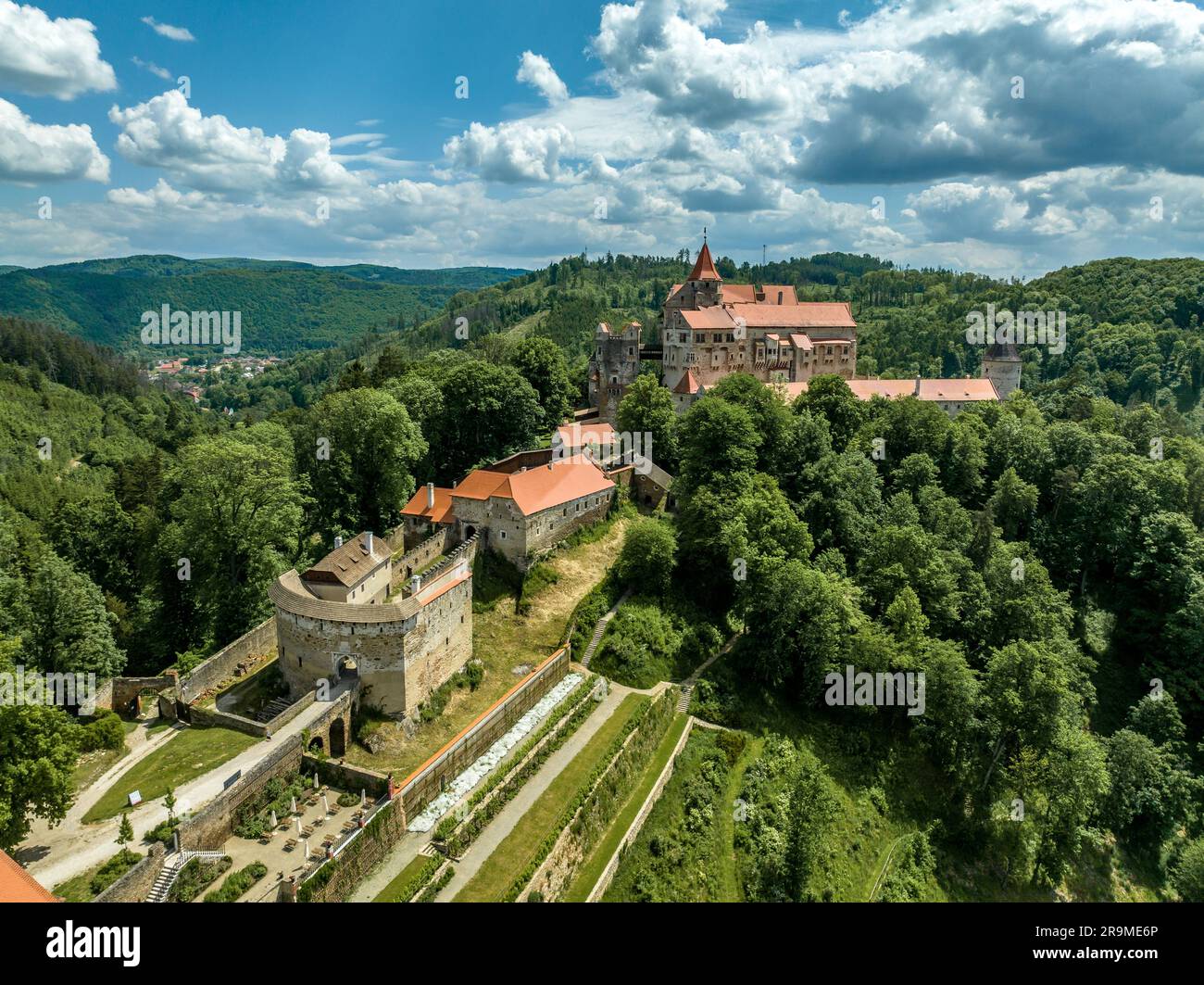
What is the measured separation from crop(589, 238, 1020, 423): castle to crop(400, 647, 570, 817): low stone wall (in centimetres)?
3913

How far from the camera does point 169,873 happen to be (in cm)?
2491

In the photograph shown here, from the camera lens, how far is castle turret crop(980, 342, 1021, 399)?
320ft

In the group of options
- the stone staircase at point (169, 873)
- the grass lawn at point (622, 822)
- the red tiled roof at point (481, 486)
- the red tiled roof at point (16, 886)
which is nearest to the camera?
the red tiled roof at point (16, 886)

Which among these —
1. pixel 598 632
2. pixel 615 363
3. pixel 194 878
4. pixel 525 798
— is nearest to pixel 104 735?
pixel 194 878

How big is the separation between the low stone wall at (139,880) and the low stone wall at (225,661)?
1092cm

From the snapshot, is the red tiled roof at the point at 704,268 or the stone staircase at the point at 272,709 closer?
the stone staircase at the point at 272,709

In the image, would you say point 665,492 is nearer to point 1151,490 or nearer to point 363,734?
point 363,734

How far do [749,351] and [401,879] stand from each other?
69.1m

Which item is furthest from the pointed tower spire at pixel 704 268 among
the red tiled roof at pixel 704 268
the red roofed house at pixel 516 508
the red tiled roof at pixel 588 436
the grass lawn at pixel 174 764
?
the grass lawn at pixel 174 764

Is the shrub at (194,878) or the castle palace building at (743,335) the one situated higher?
the castle palace building at (743,335)

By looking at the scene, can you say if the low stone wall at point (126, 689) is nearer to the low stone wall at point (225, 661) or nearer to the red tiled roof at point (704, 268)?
the low stone wall at point (225, 661)

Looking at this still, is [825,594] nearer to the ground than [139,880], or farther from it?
farther from it

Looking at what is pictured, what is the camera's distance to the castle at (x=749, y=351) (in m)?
78.3

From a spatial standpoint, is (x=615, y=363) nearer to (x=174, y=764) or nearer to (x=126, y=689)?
(x=126, y=689)
